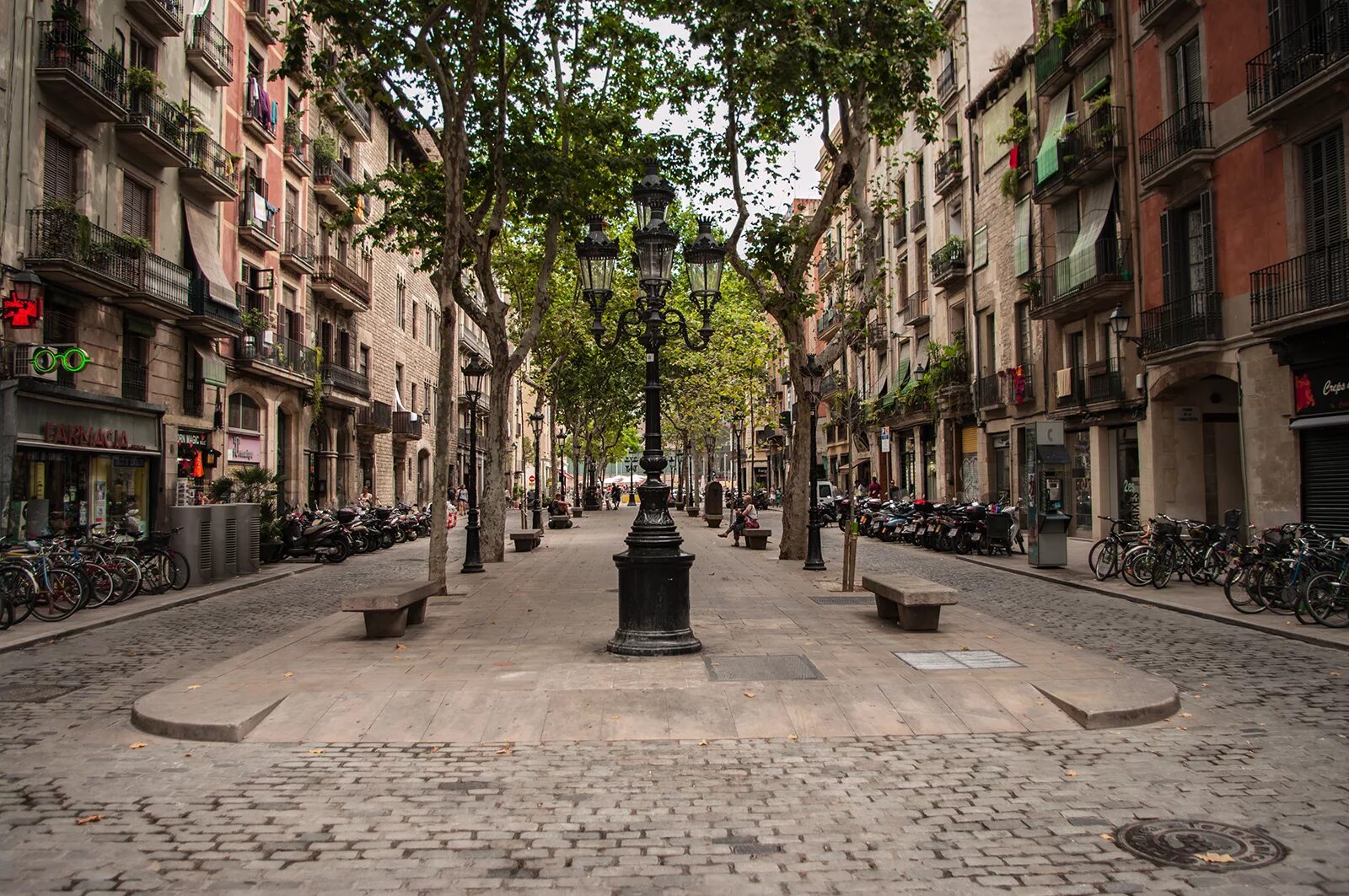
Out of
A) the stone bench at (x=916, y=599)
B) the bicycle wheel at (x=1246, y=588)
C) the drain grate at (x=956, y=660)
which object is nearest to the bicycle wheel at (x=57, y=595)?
the stone bench at (x=916, y=599)

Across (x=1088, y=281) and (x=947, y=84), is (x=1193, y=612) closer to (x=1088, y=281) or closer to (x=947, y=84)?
(x=1088, y=281)

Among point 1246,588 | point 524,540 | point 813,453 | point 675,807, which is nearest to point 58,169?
point 524,540

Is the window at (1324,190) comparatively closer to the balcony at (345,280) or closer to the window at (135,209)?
the window at (135,209)

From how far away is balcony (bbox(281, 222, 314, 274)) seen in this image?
29141 millimetres

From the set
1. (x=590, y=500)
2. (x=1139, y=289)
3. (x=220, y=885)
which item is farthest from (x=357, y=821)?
(x=590, y=500)

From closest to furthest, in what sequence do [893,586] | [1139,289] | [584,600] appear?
1. [893,586]
2. [584,600]
3. [1139,289]

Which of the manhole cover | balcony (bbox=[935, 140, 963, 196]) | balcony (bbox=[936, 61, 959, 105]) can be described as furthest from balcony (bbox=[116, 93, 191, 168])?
balcony (bbox=[936, 61, 959, 105])

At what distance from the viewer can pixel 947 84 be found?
33688mm

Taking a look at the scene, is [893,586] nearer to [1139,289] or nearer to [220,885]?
[220,885]

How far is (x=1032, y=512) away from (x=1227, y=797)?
1348 cm

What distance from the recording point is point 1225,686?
299 inches

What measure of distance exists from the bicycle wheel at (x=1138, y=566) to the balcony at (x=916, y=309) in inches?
840

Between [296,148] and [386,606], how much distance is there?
25026 mm

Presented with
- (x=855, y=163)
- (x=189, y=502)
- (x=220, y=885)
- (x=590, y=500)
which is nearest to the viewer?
(x=220, y=885)
